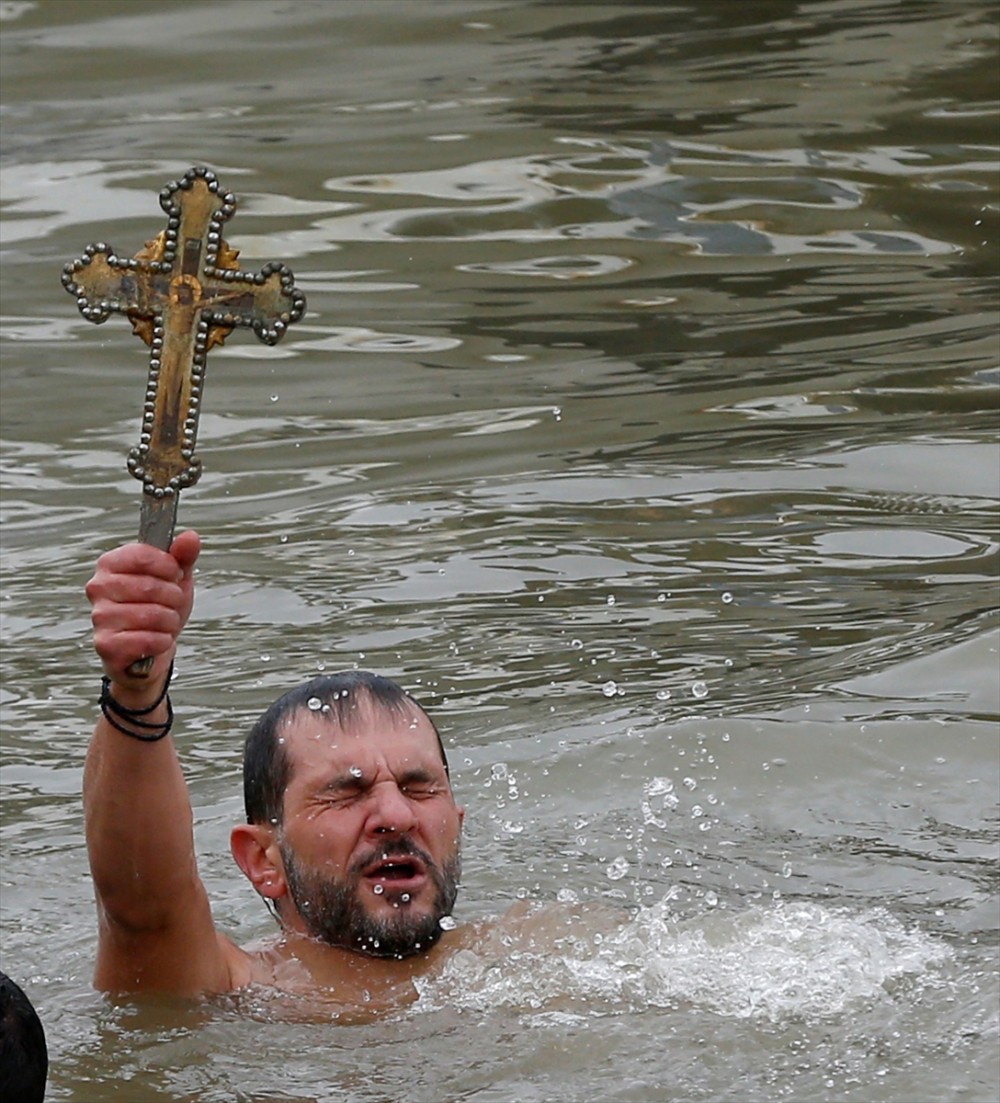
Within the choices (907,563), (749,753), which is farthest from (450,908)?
(907,563)

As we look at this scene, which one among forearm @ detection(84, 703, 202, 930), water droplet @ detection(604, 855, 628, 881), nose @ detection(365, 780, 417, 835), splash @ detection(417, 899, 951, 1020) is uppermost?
forearm @ detection(84, 703, 202, 930)

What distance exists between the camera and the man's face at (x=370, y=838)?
4.54 m

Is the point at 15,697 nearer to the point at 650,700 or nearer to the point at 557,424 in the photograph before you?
the point at 650,700

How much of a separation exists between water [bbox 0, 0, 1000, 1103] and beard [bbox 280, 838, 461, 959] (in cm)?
13

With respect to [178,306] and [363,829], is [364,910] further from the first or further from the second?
[178,306]

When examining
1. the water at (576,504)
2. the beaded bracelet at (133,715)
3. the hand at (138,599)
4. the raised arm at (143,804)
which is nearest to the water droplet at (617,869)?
the water at (576,504)

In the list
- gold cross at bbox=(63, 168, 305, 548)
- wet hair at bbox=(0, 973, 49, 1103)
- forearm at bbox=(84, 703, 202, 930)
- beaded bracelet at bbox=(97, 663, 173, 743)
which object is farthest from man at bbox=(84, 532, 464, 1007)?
wet hair at bbox=(0, 973, 49, 1103)

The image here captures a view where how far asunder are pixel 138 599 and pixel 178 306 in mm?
435

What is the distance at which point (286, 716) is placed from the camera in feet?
15.4

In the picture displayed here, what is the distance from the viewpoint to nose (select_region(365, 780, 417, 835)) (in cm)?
452

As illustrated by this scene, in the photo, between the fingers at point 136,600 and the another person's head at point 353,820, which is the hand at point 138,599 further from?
the another person's head at point 353,820

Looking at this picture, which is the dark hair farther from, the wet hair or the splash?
the wet hair

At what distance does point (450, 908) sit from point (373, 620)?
2546mm

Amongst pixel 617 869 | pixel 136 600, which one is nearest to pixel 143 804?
pixel 136 600
